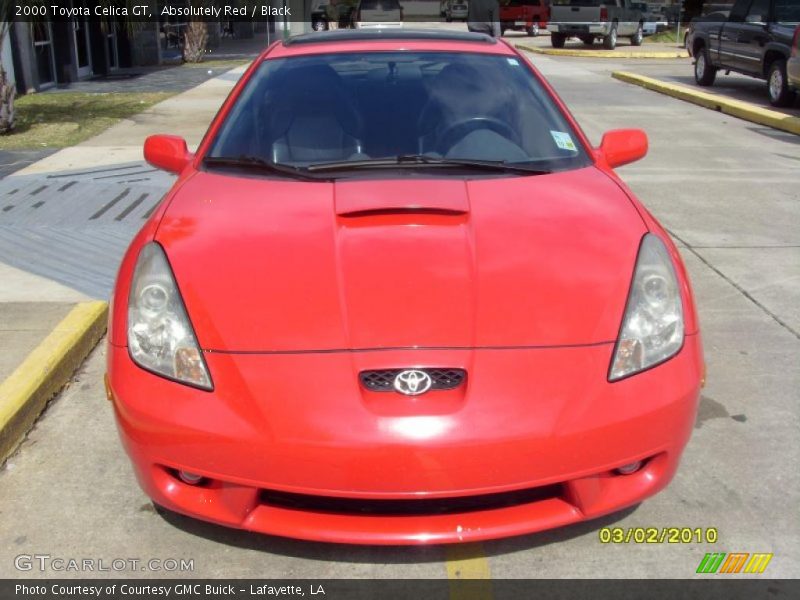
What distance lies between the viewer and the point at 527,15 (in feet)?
132

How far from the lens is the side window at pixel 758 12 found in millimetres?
14530

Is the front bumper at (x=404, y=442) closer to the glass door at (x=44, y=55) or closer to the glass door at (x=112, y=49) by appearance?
the glass door at (x=44, y=55)

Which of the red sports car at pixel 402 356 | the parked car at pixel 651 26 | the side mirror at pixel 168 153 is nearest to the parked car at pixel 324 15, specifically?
the parked car at pixel 651 26

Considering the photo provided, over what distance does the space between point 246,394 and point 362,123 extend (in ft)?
5.66

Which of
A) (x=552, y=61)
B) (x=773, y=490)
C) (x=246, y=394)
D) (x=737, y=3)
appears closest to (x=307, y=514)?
(x=246, y=394)

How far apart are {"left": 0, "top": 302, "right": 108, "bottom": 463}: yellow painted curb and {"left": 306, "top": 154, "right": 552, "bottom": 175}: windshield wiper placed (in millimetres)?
1547

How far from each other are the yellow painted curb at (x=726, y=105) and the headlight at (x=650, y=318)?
33.5 feet

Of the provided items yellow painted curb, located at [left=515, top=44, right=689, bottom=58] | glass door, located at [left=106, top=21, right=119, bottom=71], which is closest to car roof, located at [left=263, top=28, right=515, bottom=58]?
glass door, located at [left=106, top=21, right=119, bottom=71]

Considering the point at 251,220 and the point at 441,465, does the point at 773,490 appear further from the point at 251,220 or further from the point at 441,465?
the point at 251,220

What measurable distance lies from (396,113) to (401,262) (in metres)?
1.25

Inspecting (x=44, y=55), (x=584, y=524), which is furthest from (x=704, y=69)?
(x=584, y=524)

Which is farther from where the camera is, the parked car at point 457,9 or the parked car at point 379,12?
the parked car at point 457,9

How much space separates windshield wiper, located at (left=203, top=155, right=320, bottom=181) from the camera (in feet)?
11.6

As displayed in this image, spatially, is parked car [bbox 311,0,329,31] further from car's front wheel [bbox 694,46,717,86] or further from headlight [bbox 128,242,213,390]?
headlight [bbox 128,242,213,390]
